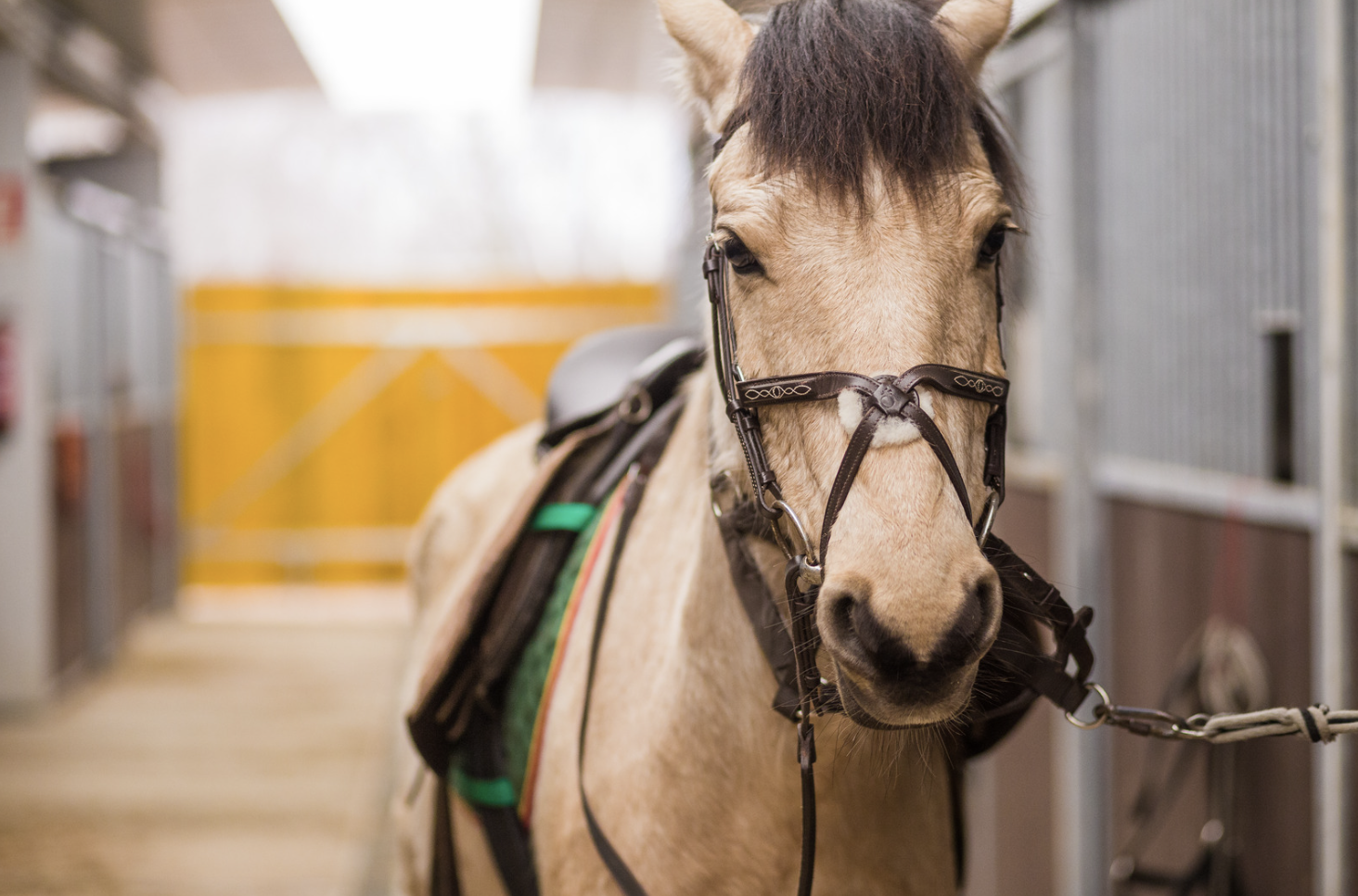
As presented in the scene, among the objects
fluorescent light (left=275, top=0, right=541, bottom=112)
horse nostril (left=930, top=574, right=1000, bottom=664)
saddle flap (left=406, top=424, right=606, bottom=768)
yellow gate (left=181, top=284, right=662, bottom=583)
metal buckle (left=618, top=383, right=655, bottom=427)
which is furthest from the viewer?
yellow gate (left=181, top=284, right=662, bottom=583)

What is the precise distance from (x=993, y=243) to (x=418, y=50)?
6.19m

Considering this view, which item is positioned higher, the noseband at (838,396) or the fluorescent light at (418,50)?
the fluorescent light at (418,50)

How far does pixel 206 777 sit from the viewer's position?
5.38 metres

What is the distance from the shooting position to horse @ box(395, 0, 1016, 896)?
1.05 metres

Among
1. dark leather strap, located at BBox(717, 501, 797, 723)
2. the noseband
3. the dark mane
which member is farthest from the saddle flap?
the dark mane

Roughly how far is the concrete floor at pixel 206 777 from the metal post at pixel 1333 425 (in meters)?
3.28

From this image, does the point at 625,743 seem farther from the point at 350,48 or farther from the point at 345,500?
the point at 345,500

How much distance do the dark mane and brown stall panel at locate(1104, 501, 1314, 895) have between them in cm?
155

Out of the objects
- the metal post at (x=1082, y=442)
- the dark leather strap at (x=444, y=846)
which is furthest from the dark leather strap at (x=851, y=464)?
the metal post at (x=1082, y=442)

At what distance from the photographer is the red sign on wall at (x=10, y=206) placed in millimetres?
6074

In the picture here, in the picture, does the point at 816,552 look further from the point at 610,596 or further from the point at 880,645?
the point at 610,596

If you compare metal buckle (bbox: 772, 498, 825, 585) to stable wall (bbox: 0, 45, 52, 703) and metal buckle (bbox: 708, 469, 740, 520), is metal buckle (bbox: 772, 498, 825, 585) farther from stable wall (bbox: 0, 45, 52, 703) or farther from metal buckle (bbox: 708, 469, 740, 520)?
stable wall (bbox: 0, 45, 52, 703)

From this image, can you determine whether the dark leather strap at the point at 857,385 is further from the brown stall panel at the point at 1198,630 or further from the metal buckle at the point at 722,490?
the brown stall panel at the point at 1198,630

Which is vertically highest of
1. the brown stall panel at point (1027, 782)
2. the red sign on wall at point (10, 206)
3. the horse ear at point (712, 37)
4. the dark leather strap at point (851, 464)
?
the red sign on wall at point (10, 206)
